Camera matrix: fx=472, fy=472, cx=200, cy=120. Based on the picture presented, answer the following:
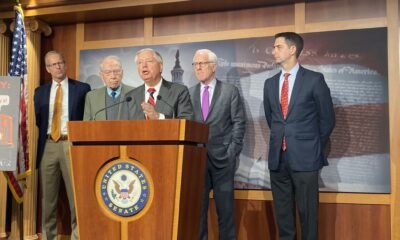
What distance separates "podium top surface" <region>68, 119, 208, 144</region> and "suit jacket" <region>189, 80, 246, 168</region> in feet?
4.21

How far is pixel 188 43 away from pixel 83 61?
1.10 m

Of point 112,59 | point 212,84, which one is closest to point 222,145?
point 212,84

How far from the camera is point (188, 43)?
4363mm

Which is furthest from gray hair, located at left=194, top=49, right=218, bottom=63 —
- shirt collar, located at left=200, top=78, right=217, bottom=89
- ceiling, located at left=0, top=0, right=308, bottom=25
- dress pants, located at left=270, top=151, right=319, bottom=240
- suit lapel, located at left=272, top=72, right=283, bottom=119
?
dress pants, located at left=270, top=151, right=319, bottom=240

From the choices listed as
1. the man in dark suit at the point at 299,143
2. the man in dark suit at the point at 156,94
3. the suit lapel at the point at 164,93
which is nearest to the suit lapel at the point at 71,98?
the man in dark suit at the point at 156,94

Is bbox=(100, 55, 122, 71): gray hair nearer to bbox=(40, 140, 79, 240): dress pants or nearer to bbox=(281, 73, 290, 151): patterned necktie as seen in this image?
bbox=(40, 140, 79, 240): dress pants

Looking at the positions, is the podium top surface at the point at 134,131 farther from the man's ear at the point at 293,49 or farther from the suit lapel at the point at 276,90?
the man's ear at the point at 293,49

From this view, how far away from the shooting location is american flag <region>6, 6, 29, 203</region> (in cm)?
404

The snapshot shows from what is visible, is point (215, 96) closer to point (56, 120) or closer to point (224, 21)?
point (224, 21)

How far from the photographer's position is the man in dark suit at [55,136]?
414 centimetres

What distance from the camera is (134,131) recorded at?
90.7 inches

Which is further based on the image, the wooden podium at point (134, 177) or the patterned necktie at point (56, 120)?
the patterned necktie at point (56, 120)

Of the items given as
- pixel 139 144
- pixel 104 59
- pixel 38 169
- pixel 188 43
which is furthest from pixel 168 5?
pixel 139 144

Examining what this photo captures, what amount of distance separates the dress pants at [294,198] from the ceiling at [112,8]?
5.03ft
